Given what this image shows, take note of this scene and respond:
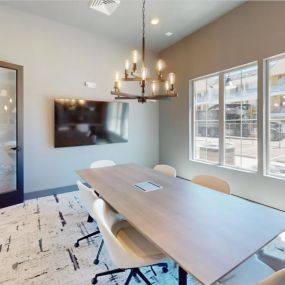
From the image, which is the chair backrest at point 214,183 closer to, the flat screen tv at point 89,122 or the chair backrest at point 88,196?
the chair backrest at point 88,196

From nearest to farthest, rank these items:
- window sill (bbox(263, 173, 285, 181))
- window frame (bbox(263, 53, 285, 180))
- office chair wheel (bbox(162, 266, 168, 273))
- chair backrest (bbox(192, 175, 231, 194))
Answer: office chair wheel (bbox(162, 266, 168, 273)) → chair backrest (bbox(192, 175, 231, 194)) → window sill (bbox(263, 173, 285, 181)) → window frame (bbox(263, 53, 285, 180))

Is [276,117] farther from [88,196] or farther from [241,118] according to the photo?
[88,196]

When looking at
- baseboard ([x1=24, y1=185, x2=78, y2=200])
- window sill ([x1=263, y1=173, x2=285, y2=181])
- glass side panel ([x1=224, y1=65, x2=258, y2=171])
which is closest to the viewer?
window sill ([x1=263, y1=173, x2=285, y2=181])

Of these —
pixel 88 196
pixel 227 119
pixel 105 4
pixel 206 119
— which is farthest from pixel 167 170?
pixel 105 4

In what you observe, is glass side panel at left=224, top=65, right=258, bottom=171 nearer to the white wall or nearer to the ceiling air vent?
the ceiling air vent

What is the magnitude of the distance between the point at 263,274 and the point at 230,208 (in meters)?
0.49

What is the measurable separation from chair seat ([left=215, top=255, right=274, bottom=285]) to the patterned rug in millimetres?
704

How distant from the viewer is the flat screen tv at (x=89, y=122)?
4078 mm

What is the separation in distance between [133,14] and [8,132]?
3.09m

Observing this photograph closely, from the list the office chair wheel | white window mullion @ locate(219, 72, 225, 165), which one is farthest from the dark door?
white window mullion @ locate(219, 72, 225, 165)

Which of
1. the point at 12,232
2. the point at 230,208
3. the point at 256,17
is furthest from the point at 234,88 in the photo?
the point at 12,232

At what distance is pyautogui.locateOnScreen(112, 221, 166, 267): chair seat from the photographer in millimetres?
1523

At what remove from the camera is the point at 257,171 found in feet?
11.4

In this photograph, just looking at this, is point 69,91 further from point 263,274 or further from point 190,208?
point 263,274
